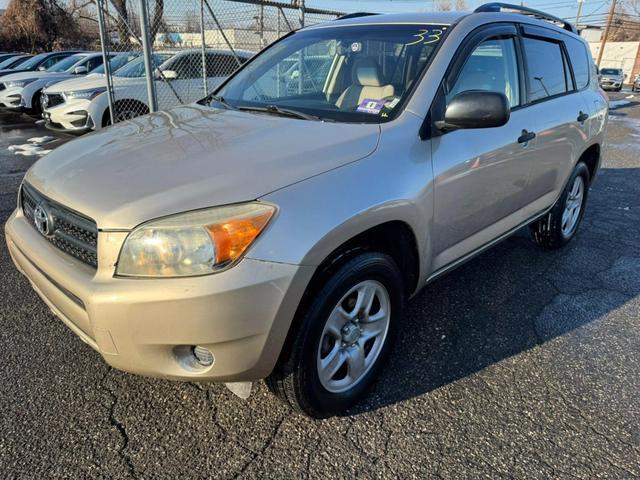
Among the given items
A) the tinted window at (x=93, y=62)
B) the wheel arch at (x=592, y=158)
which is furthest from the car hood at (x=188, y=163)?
the tinted window at (x=93, y=62)

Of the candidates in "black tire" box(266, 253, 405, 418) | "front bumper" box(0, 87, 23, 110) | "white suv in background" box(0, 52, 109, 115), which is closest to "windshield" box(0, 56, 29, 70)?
"white suv in background" box(0, 52, 109, 115)

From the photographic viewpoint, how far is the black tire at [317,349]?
1924mm

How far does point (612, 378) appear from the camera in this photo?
2576 millimetres

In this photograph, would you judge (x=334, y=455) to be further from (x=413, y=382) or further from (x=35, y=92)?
(x=35, y=92)

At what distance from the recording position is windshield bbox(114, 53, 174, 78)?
8.20 metres

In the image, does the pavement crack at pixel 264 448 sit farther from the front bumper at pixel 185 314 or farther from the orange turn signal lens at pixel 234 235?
the orange turn signal lens at pixel 234 235

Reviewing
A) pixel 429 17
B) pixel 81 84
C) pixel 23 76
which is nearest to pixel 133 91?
pixel 81 84

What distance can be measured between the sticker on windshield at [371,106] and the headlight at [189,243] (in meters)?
1.05

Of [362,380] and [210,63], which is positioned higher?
[210,63]

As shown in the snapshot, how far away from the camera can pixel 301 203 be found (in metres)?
1.83

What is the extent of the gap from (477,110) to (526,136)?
0.96 m

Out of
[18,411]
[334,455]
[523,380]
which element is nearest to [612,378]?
[523,380]

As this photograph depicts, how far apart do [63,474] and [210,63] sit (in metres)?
7.86

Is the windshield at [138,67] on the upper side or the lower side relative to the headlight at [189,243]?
upper
